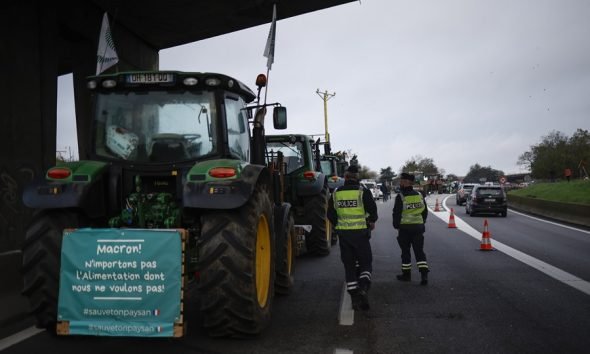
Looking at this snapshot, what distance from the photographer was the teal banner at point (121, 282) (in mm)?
4391

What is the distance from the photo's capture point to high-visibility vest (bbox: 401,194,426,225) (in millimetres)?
8812

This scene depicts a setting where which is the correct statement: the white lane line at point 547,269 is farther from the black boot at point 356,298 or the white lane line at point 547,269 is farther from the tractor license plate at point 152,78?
the tractor license plate at point 152,78

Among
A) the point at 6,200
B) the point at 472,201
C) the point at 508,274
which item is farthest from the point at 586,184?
the point at 6,200

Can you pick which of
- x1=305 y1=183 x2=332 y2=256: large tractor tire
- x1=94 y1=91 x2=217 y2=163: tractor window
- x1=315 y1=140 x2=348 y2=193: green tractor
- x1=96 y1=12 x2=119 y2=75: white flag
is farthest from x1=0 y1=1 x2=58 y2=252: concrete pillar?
x1=315 y1=140 x2=348 y2=193: green tractor

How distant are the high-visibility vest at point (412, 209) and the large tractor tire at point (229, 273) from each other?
450 centimetres

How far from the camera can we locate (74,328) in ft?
14.4

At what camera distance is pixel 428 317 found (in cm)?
607

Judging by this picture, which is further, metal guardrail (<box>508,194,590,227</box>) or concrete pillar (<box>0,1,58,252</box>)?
metal guardrail (<box>508,194,590,227</box>)

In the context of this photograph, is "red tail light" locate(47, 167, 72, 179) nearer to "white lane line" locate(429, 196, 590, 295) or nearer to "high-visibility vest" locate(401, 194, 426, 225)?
"high-visibility vest" locate(401, 194, 426, 225)

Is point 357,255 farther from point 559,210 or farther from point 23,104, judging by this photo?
point 559,210

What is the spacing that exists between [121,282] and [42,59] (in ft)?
22.7

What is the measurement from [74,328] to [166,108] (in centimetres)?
236

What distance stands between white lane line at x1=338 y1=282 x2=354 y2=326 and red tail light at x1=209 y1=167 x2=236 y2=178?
2.18 metres

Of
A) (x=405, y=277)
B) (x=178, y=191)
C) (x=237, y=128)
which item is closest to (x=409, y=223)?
(x=405, y=277)
